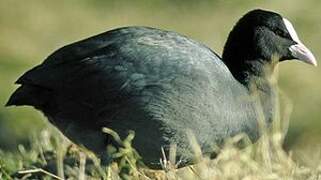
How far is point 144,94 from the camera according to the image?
670 cm

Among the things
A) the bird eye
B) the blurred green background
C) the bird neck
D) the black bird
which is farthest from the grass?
the blurred green background

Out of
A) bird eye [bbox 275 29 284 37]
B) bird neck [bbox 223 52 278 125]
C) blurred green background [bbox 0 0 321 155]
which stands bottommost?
blurred green background [bbox 0 0 321 155]

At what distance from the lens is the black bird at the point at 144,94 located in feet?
22.0

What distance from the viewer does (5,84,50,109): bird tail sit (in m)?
7.09

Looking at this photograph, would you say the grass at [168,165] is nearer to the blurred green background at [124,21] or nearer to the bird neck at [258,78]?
the bird neck at [258,78]

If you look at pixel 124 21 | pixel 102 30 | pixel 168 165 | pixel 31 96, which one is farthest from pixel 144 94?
pixel 124 21

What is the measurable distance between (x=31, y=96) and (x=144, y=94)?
837 mm

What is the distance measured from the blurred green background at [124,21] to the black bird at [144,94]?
258 inches

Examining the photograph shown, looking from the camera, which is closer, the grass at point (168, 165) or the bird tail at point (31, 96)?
the grass at point (168, 165)

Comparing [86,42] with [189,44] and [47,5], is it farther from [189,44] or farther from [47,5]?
[47,5]

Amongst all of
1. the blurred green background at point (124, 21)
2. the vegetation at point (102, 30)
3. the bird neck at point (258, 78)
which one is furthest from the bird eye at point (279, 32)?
the blurred green background at point (124, 21)

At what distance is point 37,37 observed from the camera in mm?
15250

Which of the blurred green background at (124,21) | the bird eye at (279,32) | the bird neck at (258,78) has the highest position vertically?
the bird eye at (279,32)

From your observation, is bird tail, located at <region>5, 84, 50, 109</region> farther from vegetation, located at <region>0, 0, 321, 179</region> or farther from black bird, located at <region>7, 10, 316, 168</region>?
vegetation, located at <region>0, 0, 321, 179</region>
